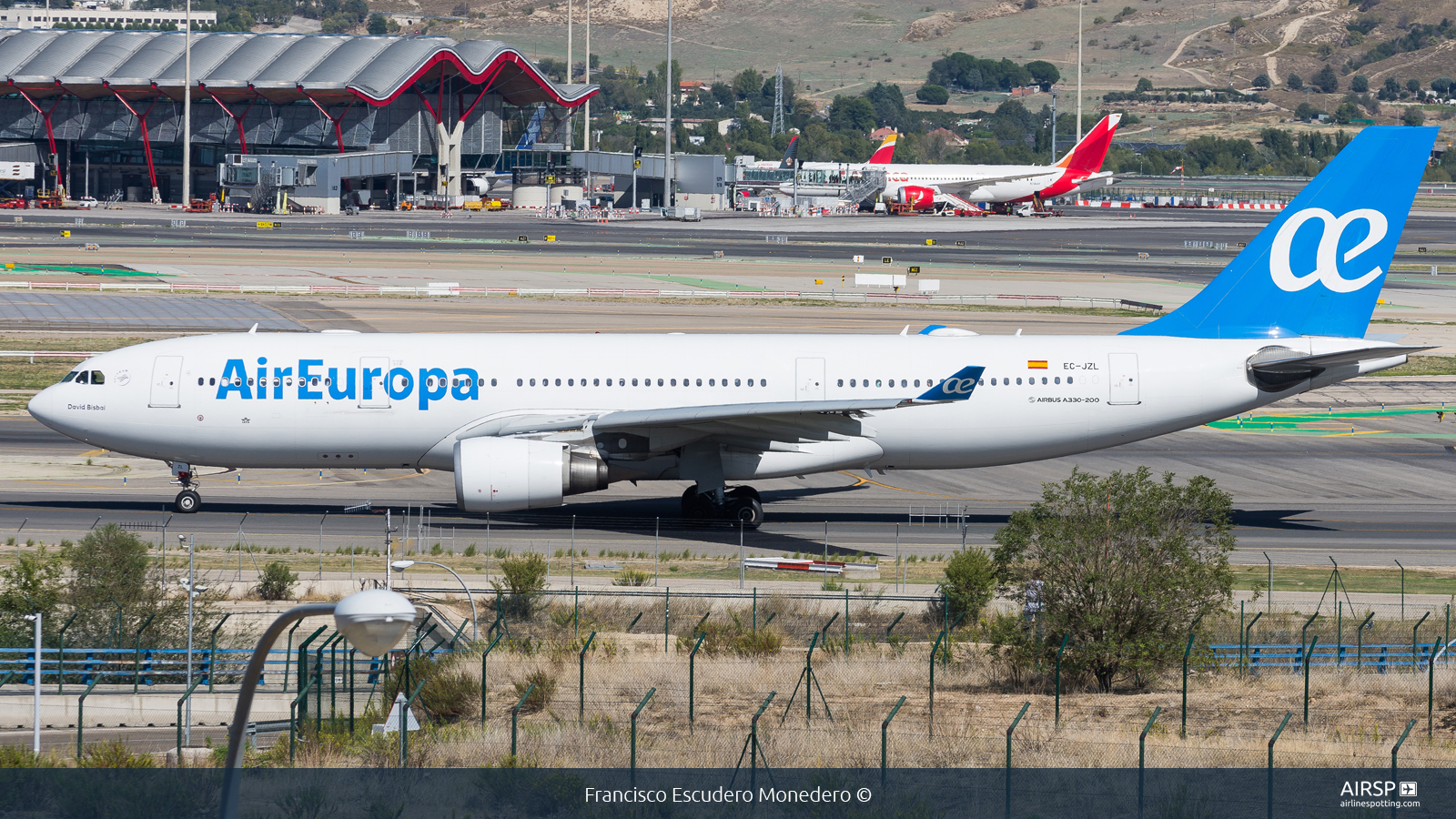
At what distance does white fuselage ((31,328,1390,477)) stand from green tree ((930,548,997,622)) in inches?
320

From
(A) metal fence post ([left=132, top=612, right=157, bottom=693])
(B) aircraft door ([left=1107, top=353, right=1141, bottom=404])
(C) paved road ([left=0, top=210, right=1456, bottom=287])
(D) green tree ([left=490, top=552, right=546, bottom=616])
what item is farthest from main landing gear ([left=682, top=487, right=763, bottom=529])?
(C) paved road ([left=0, top=210, right=1456, bottom=287])

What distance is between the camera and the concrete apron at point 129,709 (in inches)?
1003

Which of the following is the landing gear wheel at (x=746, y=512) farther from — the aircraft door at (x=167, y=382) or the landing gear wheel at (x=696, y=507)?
the aircraft door at (x=167, y=382)

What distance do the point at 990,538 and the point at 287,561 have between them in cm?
1791

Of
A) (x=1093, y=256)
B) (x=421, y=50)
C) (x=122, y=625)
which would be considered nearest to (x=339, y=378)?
(x=122, y=625)

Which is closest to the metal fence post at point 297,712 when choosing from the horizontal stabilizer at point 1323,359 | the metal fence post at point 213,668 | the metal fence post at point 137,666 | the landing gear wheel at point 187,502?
the metal fence post at point 213,668

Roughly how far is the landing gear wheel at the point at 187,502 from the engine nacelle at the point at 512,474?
8535 mm

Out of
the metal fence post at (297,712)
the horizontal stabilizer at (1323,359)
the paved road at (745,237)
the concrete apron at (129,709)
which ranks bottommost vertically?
the concrete apron at (129,709)

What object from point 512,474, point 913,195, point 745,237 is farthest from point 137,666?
point 913,195

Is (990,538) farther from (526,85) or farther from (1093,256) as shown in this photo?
(526,85)

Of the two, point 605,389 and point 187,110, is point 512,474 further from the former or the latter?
point 187,110

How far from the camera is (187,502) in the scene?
41.1 m

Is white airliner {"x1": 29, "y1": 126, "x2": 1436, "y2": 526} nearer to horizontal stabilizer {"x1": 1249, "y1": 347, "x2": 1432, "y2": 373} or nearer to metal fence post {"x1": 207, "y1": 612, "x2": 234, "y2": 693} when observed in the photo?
horizontal stabilizer {"x1": 1249, "y1": 347, "x2": 1432, "y2": 373}

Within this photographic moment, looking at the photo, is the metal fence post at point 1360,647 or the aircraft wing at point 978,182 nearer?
the metal fence post at point 1360,647
